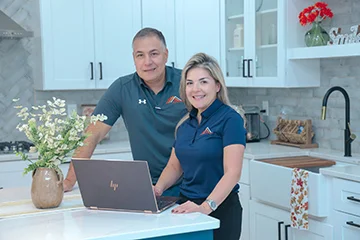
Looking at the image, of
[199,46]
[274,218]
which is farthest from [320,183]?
[199,46]

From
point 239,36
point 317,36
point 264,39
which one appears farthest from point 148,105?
point 239,36

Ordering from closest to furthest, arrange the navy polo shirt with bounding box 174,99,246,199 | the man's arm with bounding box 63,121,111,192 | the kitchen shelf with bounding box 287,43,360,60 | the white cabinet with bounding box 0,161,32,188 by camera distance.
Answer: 1. the navy polo shirt with bounding box 174,99,246,199
2. the man's arm with bounding box 63,121,111,192
3. the kitchen shelf with bounding box 287,43,360,60
4. the white cabinet with bounding box 0,161,32,188

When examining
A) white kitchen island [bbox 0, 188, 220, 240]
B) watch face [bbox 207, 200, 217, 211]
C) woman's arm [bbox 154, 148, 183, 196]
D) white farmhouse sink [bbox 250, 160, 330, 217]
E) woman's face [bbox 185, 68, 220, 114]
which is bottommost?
white farmhouse sink [bbox 250, 160, 330, 217]

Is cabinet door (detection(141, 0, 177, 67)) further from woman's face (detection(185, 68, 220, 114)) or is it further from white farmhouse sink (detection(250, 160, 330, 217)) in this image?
woman's face (detection(185, 68, 220, 114))

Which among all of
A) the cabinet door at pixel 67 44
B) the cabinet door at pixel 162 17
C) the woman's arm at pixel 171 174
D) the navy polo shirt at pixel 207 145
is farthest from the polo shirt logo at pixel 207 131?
the cabinet door at pixel 162 17

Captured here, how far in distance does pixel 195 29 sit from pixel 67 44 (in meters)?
1.09

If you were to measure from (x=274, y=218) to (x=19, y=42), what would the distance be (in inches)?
101

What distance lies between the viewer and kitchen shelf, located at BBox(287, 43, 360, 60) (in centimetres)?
364

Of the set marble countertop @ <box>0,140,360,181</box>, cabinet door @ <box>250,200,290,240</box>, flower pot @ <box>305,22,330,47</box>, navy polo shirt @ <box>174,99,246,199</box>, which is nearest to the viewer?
navy polo shirt @ <box>174,99,246,199</box>

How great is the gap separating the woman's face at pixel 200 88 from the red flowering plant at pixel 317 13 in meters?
1.72

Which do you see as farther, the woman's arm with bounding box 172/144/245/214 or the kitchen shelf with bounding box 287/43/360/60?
the kitchen shelf with bounding box 287/43/360/60

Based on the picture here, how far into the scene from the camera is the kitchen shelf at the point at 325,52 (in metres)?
3.64

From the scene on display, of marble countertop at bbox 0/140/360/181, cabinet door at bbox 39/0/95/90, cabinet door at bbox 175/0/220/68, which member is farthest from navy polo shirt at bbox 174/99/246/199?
cabinet door at bbox 175/0/220/68

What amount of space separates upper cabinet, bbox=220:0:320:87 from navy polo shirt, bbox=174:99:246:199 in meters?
1.75
